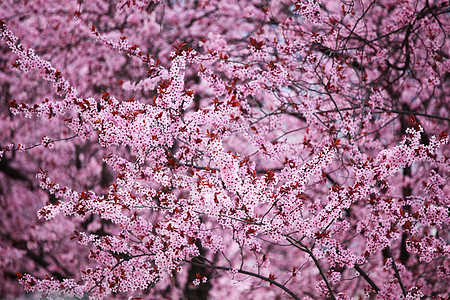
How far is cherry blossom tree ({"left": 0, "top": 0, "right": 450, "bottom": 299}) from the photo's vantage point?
2.91 m

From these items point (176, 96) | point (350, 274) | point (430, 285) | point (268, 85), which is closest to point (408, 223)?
point (268, 85)

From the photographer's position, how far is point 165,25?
7.22m

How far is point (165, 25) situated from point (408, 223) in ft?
18.1

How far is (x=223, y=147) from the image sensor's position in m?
3.03

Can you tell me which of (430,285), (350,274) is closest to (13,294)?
(350,274)

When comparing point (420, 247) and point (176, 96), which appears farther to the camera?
point (420, 247)

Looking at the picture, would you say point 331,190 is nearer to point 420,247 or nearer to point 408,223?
point 408,223

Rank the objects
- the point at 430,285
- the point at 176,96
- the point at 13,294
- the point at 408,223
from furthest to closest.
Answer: the point at 13,294 < the point at 430,285 < the point at 408,223 < the point at 176,96

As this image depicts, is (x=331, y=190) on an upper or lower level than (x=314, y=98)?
lower

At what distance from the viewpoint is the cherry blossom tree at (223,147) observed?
9.54 ft

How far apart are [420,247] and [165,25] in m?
5.65

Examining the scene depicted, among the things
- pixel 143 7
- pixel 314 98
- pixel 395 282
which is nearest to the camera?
pixel 395 282

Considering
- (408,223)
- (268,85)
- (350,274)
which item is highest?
(268,85)

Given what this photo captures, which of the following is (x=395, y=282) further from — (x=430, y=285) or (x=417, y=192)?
(x=417, y=192)
